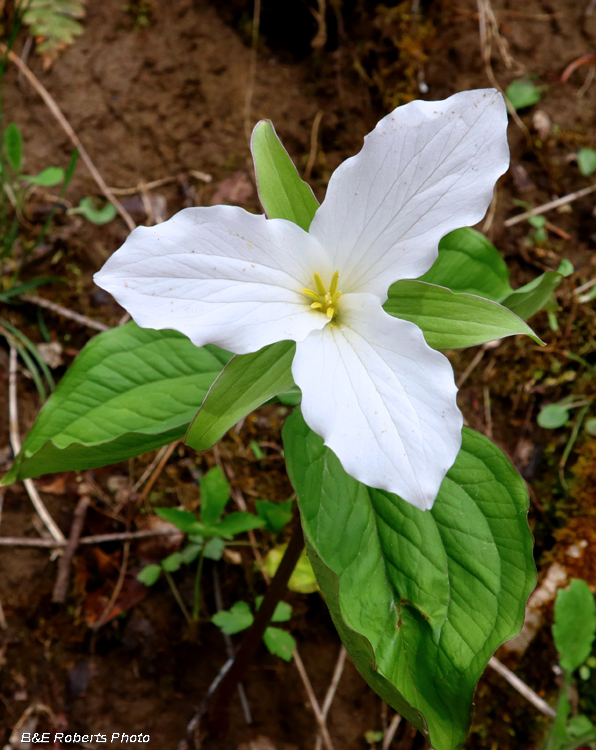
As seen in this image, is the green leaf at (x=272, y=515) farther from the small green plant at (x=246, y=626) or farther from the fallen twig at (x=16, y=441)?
the fallen twig at (x=16, y=441)

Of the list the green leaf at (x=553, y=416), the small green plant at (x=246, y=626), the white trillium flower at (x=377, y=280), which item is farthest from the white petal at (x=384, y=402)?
the green leaf at (x=553, y=416)

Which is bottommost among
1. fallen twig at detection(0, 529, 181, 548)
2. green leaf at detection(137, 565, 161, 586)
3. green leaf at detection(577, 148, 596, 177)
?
green leaf at detection(137, 565, 161, 586)

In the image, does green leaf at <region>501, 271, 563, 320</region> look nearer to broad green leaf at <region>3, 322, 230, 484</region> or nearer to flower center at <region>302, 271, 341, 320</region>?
flower center at <region>302, 271, 341, 320</region>

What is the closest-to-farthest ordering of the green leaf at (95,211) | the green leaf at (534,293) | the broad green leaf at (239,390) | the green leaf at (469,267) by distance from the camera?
the broad green leaf at (239,390) → the green leaf at (534,293) → the green leaf at (469,267) → the green leaf at (95,211)

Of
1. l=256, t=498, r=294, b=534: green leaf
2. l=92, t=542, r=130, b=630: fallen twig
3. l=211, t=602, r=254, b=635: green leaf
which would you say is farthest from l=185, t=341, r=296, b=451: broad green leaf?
l=92, t=542, r=130, b=630: fallen twig

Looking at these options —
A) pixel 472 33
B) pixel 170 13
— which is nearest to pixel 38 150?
pixel 170 13

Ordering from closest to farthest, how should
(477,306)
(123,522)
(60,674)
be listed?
(477,306) < (60,674) < (123,522)

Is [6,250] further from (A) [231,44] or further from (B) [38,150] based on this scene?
(A) [231,44]
